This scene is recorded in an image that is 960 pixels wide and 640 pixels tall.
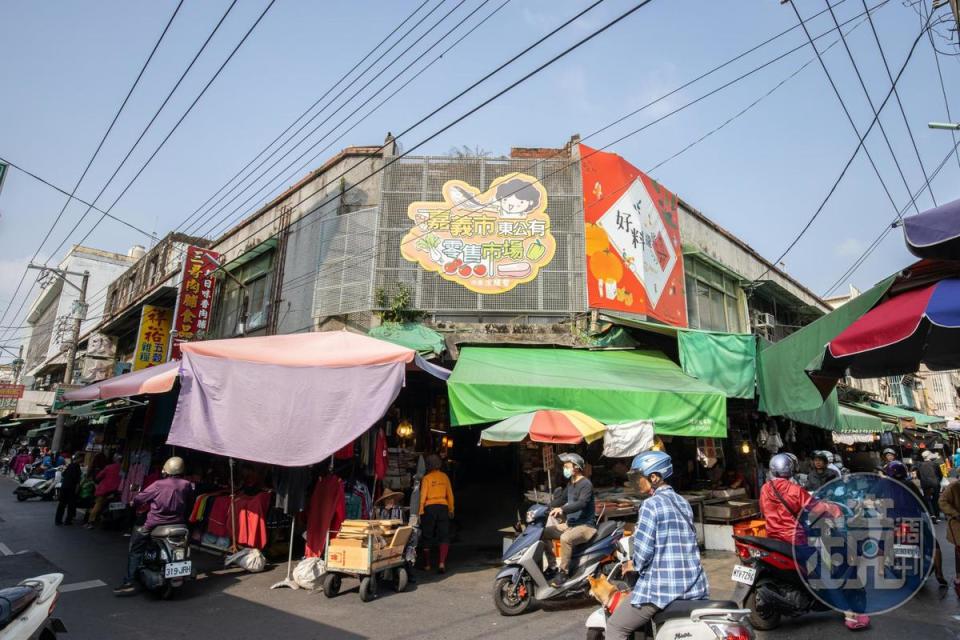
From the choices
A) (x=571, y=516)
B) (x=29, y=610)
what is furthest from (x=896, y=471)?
(x=29, y=610)

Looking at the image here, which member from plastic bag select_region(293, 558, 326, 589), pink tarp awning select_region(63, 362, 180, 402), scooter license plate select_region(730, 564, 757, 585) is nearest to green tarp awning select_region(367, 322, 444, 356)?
pink tarp awning select_region(63, 362, 180, 402)

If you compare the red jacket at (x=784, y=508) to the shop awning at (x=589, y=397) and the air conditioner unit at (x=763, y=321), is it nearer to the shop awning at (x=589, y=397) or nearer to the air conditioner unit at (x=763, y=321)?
the shop awning at (x=589, y=397)

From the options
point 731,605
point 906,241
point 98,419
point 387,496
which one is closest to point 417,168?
point 387,496

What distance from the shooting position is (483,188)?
42.2 feet

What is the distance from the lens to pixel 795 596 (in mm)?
5496

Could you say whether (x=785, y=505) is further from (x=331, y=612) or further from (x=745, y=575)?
(x=331, y=612)

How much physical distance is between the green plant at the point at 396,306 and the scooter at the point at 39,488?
48.3 feet

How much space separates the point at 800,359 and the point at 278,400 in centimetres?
727

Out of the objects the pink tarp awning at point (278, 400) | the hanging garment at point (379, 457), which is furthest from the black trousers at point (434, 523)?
the pink tarp awning at point (278, 400)

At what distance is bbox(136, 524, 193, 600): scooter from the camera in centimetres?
665

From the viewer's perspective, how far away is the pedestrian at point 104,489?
40.0 ft

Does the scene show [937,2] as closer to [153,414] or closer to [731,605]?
[731,605]

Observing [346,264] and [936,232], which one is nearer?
[936,232]

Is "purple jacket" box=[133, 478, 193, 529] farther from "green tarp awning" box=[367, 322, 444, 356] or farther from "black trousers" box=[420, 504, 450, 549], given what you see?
"green tarp awning" box=[367, 322, 444, 356]
